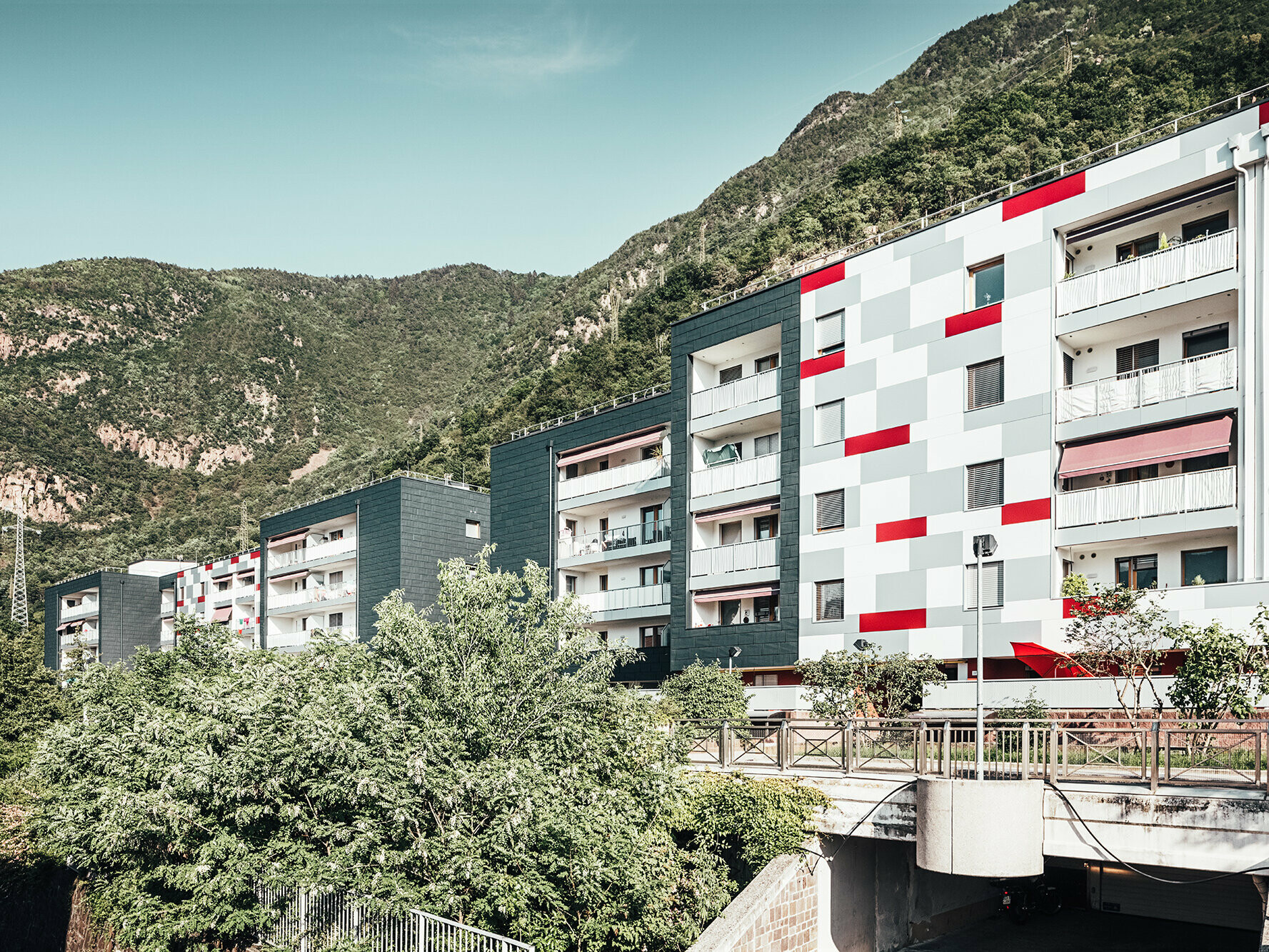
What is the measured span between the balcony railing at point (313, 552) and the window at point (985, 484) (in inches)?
1413

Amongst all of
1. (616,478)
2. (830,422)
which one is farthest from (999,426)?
(616,478)

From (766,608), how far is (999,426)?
398 inches

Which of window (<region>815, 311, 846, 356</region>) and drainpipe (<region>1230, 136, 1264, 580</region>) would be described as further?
window (<region>815, 311, 846, 356</region>)

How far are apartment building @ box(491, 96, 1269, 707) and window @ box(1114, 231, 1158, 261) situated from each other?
0.06 m

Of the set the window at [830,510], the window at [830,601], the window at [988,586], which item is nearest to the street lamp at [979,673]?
the window at [988,586]

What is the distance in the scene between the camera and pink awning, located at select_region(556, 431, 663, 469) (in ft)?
133

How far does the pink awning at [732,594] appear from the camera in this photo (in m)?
34.2

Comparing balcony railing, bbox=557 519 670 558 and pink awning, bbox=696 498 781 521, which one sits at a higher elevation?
pink awning, bbox=696 498 781 521

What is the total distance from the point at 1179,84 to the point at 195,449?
111m

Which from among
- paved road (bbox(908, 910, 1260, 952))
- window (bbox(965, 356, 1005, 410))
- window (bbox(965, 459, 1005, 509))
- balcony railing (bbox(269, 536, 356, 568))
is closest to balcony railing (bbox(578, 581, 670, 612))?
window (bbox(965, 459, 1005, 509))

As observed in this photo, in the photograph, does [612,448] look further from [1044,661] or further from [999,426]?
[1044,661]

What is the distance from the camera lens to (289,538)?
6234 centimetres

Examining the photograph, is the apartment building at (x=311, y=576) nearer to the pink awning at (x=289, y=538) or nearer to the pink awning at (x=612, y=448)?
the pink awning at (x=289, y=538)

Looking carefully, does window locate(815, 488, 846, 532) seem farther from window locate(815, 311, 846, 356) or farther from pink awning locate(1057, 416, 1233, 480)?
pink awning locate(1057, 416, 1233, 480)
